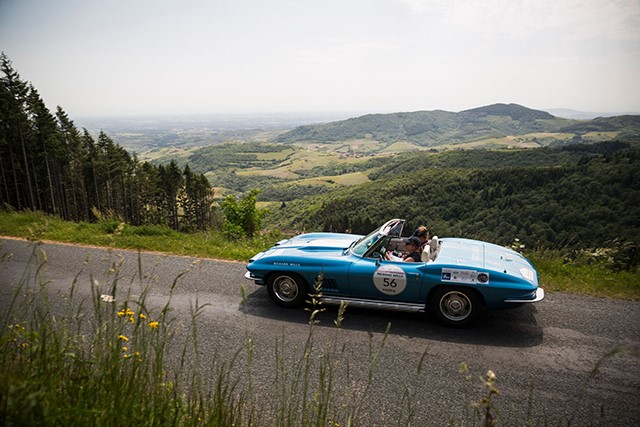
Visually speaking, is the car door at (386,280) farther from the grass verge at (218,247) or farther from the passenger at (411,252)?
the grass verge at (218,247)

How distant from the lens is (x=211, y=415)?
8.61 feet

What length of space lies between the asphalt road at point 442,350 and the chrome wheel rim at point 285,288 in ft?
0.86

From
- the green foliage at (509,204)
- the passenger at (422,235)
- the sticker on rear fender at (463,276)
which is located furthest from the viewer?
the green foliage at (509,204)

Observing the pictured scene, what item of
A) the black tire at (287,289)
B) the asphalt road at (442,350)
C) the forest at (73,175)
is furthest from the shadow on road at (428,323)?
Answer: the forest at (73,175)

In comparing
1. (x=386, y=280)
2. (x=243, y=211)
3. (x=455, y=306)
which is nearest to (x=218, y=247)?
(x=386, y=280)

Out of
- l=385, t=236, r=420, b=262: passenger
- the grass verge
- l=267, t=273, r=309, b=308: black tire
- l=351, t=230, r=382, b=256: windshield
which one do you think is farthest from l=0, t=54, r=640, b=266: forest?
l=267, t=273, r=309, b=308: black tire

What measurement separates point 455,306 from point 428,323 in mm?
492

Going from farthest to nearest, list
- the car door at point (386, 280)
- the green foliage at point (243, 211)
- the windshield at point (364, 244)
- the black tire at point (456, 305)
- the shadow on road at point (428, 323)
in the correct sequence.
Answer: the green foliage at point (243, 211)
the windshield at point (364, 244)
the car door at point (386, 280)
the black tire at point (456, 305)
the shadow on road at point (428, 323)

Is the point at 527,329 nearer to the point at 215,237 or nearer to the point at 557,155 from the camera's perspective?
the point at 215,237

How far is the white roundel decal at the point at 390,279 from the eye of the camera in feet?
19.0

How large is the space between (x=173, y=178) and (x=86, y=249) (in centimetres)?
4188

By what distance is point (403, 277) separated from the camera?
579 cm

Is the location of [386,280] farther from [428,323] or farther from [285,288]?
[285,288]

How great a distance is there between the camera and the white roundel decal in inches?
229
